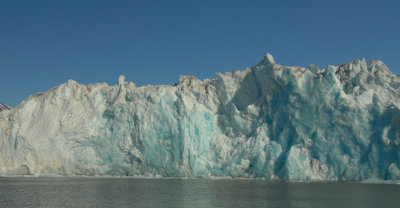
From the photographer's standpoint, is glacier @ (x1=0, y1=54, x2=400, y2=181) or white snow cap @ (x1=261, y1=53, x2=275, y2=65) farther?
white snow cap @ (x1=261, y1=53, x2=275, y2=65)

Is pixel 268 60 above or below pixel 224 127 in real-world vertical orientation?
above

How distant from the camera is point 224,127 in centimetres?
4334

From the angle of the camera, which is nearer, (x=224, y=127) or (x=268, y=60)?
(x=268, y=60)

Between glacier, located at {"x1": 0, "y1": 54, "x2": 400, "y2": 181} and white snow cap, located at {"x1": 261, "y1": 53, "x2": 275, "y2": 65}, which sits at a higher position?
white snow cap, located at {"x1": 261, "y1": 53, "x2": 275, "y2": 65}

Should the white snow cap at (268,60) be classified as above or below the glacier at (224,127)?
above

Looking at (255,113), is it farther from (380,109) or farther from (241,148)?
(380,109)

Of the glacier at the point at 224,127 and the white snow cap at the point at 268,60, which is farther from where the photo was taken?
the white snow cap at the point at 268,60

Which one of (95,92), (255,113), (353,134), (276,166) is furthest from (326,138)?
(95,92)

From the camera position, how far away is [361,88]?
1569 inches

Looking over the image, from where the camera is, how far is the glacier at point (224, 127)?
36.9m

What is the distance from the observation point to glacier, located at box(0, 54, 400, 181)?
36.9 meters

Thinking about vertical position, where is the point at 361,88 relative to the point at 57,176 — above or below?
above

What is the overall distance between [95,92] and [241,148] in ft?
58.5

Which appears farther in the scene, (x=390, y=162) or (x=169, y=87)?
(x=169, y=87)
